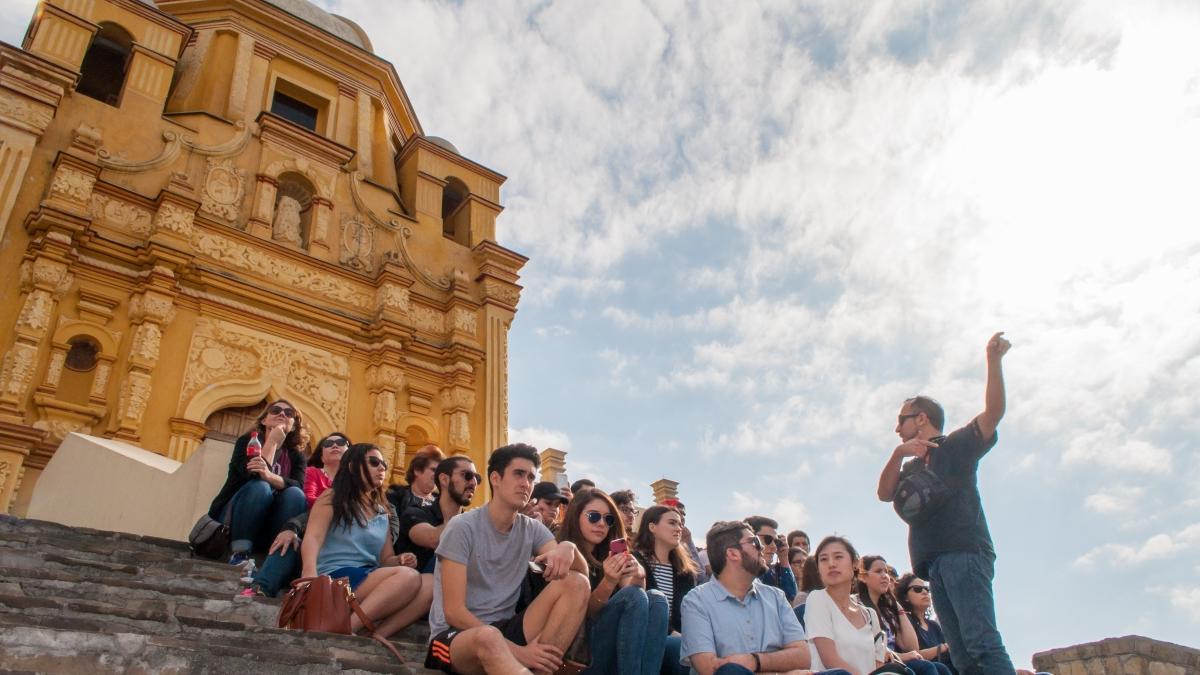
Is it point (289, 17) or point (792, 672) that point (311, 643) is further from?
point (289, 17)

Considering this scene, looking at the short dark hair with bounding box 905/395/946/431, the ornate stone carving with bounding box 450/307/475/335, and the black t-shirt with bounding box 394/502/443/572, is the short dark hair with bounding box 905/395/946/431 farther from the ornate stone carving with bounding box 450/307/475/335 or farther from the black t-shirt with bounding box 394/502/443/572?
the ornate stone carving with bounding box 450/307/475/335

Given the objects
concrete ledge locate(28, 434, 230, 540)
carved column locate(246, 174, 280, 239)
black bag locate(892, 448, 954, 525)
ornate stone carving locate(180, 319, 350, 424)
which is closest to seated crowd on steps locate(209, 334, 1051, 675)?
black bag locate(892, 448, 954, 525)

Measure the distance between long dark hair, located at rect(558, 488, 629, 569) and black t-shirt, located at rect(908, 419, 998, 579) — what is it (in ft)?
5.25

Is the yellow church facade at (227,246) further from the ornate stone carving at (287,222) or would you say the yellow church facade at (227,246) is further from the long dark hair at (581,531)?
the long dark hair at (581,531)

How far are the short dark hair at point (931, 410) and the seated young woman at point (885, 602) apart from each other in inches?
64.6

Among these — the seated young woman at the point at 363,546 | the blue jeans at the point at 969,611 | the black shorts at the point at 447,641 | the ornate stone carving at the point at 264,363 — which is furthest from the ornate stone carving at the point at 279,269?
the blue jeans at the point at 969,611

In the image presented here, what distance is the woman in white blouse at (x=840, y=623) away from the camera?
456 centimetres

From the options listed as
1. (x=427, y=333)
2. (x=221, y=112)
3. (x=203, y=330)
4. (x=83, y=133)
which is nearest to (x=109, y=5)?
(x=221, y=112)

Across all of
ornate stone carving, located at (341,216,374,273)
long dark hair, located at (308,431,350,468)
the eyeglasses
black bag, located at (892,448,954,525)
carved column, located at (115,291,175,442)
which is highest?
ornate stone carving, located at (341,216,374,273)

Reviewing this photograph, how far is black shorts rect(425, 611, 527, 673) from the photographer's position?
12.2 ft

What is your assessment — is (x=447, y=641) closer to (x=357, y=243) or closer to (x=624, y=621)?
(x=624, y=621)

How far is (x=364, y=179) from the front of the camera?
14.9 m

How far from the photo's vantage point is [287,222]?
13562 mm

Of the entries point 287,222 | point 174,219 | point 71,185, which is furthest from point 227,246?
point 71,185
